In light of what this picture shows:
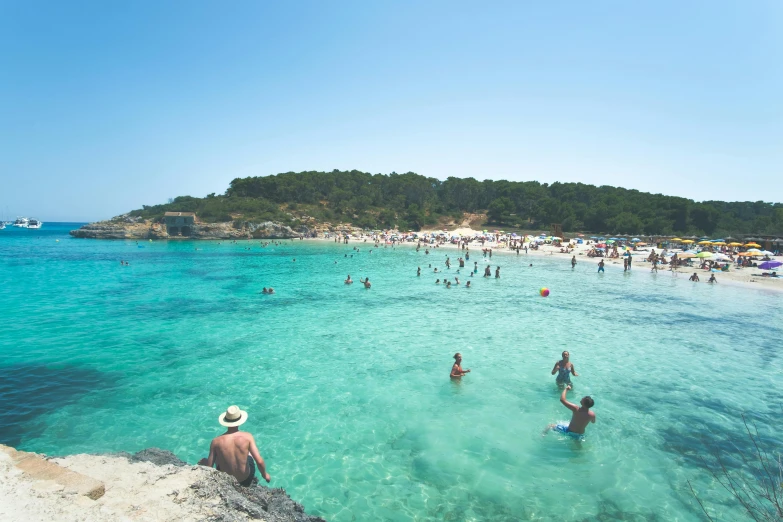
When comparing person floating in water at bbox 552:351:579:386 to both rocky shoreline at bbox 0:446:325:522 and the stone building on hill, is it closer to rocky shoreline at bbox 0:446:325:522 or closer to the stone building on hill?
rocky shoreline at bbox 0:446:325:522

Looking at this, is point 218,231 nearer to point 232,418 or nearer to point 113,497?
point 232,418

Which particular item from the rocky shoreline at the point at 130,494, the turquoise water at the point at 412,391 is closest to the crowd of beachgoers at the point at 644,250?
the turquoise water at the point at 412,391

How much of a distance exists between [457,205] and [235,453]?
322 ft

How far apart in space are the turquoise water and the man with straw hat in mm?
1827

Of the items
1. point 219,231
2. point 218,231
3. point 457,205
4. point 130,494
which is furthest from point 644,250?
point 218,231

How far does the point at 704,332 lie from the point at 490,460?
1547 cm

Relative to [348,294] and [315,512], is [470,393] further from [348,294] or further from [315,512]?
[348,294]

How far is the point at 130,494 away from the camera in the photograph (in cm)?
450

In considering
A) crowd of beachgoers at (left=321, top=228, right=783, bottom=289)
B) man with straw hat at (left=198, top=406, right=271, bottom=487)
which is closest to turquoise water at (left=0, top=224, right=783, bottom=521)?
man with straw hat at (left=198, top=406, right=271, bottom=487)

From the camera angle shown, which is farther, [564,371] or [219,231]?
[219,231]

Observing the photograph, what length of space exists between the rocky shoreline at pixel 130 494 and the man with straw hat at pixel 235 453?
8.8 inches

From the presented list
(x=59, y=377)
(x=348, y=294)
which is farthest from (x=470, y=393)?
(x=348, y=294)

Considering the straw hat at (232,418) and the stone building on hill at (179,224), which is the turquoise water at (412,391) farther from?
the stone building on hill at (179,224)

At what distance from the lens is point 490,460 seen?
7770 mm
